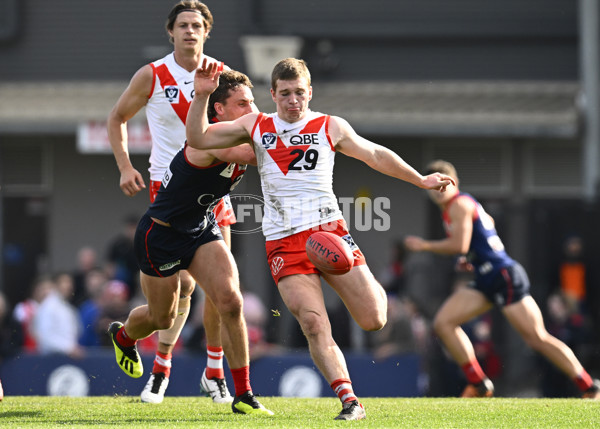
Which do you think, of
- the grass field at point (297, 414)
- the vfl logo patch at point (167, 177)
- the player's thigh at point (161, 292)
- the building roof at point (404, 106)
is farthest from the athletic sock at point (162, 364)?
the building roof at point (404, 106)

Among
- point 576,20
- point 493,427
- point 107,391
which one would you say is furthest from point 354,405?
point 576,20

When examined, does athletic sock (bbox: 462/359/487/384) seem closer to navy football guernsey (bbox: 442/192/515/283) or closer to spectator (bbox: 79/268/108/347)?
navy football guernsey (bbox: 442/192/515/283)

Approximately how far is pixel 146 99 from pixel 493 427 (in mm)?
3561

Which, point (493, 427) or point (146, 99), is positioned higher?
point (146, 99)

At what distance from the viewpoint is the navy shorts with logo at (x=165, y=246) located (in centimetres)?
770

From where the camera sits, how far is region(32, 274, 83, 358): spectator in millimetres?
13133

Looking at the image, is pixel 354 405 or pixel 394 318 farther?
pixel 394 318

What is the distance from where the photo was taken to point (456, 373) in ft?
41.8

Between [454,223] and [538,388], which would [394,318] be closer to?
[538,388]

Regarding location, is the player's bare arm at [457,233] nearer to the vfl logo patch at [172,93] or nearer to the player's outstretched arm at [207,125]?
the vfl logo patch at [172,93]

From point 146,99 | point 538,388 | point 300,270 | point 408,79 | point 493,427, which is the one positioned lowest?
point 538,388

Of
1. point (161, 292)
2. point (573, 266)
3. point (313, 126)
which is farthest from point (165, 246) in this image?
point (573, 266)

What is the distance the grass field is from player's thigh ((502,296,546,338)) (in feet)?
3.45

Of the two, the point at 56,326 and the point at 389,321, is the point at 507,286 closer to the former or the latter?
the point at 389,321
